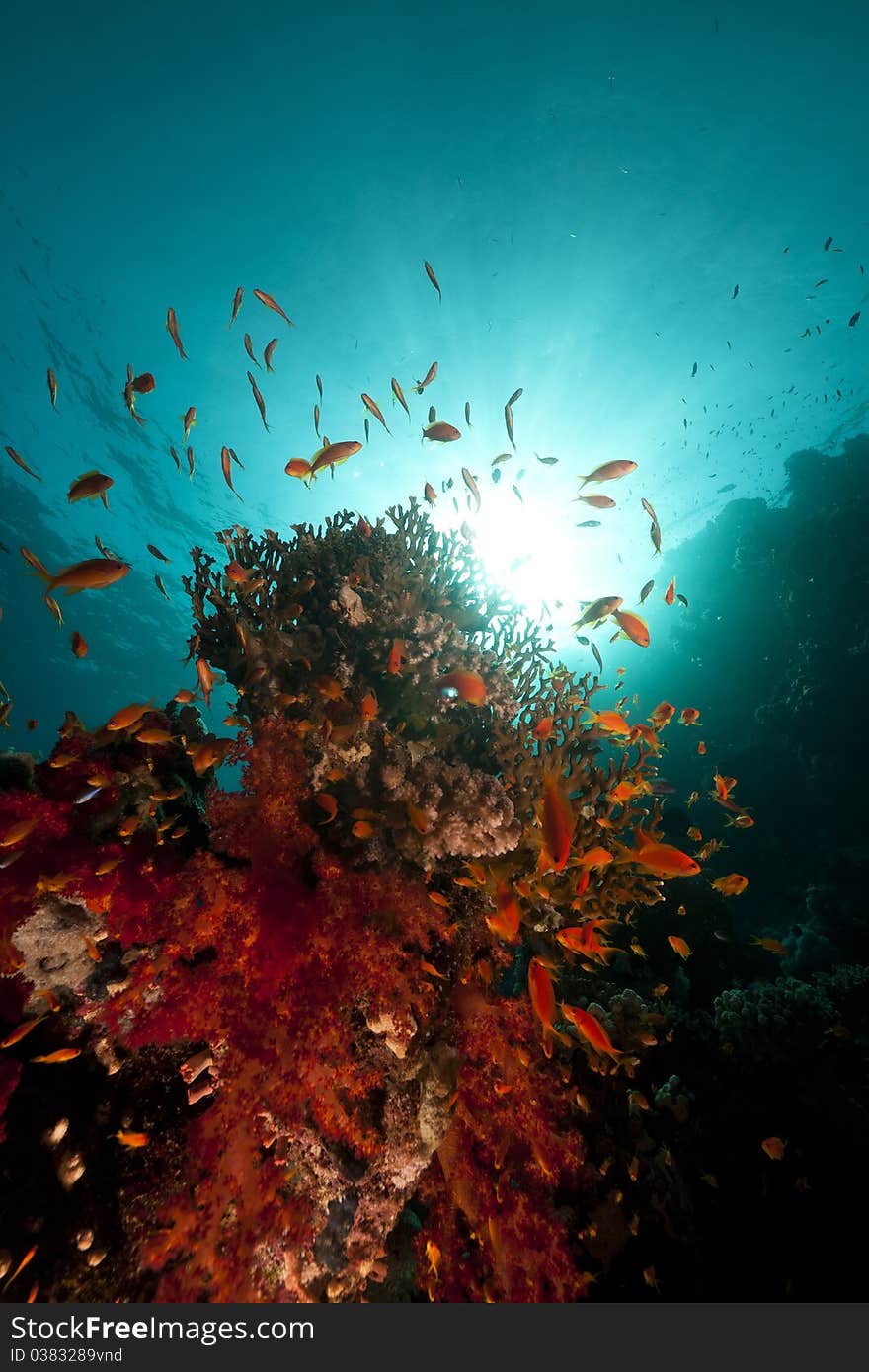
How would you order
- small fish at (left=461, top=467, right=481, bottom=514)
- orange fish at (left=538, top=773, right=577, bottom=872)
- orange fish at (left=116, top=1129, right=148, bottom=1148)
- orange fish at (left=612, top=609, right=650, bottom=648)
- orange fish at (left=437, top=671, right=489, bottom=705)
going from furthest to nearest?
small fish at (left=461, top=467, right=481, bottom=514) → orange fish at (left=612, top=609, right=650, bottom=648) → orange fish at (left=437, top=671, right=489, bottom=705) → orange fish at (left=116, top=1129, right=148, bottom=1148) → orange fish at (left=538, top=773, right=577, bottom=872)

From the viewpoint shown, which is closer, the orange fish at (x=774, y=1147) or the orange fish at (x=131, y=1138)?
the orange fish at (x=131, y=1138)

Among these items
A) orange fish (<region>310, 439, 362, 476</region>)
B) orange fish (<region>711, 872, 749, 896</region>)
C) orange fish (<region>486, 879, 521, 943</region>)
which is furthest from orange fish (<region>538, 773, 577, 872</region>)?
orange fish (<region>711, 872, 749, 896</region>)

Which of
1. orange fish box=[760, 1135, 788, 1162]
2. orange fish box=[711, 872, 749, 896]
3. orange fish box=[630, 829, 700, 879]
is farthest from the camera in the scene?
orange fish box=[711, 872, 749, 896]

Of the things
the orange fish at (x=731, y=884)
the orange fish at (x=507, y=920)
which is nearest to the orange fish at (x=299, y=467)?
the orange fish at (x=507, y=920)

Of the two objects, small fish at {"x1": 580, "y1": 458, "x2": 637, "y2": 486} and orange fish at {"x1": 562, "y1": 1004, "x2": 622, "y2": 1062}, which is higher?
small fish at {"x1": 580, "y1": 458, "x2": 637, "y2": 486}

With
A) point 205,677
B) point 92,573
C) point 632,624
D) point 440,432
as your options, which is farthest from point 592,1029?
point 440,432

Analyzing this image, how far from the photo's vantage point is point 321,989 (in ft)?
12.0

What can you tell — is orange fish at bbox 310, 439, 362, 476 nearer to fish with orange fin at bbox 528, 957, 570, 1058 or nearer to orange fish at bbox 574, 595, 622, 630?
orange fish at bbox 574, 595, 622, 630

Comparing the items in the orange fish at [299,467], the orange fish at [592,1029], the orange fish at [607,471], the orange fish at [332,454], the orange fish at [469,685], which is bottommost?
the orange fish at [592,1029]

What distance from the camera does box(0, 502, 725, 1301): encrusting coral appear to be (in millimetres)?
3371

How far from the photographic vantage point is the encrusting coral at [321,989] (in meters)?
3.37

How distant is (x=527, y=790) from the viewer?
466cm

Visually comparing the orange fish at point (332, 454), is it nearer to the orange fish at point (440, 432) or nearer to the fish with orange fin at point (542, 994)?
the orange fish at point (440, 432)

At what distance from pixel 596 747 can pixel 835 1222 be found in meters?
5.72
